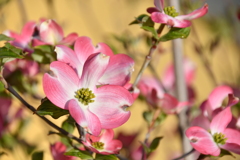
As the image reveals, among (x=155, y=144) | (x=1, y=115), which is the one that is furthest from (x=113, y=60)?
(x=1, y=115)

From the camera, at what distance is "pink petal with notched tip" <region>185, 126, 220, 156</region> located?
1.31ft

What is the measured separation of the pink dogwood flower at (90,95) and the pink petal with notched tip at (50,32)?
0.39 ft

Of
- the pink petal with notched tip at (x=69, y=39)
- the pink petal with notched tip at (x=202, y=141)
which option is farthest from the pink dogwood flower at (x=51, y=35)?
the pink petal with notched tip at (x=202, y=141)

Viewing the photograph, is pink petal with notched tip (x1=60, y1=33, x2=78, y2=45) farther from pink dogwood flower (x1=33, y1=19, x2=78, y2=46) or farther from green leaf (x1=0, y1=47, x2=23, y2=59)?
green leaf (x1=0, y1=47, x2=23, y2=59)

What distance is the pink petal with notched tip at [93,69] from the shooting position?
35 centimetres

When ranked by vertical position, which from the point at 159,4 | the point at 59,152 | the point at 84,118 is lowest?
the point at 59,152

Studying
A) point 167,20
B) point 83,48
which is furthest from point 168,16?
point 83,48

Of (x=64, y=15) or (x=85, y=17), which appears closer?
(x=85, y=17)

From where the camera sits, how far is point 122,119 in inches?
13.9

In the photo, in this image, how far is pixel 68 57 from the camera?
1.22ft

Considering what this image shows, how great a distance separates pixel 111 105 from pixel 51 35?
0.16m

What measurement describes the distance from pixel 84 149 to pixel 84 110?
76 mm

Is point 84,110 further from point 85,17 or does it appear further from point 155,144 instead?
point 85,17

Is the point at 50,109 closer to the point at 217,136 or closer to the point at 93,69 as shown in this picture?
the point at 93,69
